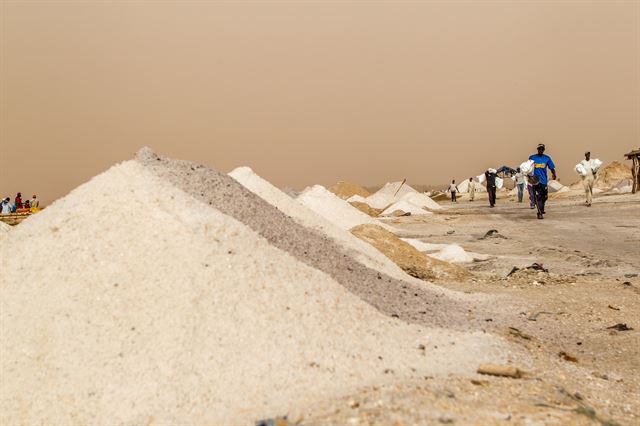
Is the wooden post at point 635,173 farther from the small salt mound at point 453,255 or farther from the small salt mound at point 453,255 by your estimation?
the small salt mound at point 453,255

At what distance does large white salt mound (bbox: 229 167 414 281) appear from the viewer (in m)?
7.93

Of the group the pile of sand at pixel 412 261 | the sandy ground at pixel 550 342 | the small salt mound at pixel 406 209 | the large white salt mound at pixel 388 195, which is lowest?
the sandy ground at pixel 550 342

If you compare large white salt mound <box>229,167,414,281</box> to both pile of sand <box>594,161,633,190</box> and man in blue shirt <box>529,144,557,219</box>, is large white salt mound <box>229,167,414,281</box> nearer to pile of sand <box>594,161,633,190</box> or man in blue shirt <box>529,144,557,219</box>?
man in blue shirt <box>529,144,557,219</box>

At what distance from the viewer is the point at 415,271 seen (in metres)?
9.66

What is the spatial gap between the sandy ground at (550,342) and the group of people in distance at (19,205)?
15.7 metres

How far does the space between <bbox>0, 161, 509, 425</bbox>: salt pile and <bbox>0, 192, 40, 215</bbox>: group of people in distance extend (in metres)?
18.3

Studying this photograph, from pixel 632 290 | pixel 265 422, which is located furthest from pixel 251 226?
pixel 632 290

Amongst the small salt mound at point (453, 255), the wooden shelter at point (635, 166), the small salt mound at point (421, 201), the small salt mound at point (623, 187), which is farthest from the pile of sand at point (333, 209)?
the small salt mound at point (623, 187)

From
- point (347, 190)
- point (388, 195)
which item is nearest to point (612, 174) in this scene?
point (388, 195)

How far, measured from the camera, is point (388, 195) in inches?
1304

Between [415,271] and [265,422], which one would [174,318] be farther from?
[415,271]

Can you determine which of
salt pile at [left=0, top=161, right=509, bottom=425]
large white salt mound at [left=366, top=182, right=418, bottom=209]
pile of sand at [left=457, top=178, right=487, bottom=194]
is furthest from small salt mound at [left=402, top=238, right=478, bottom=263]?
pile of sand at [left=457, top=178, right=487, bottom=194]

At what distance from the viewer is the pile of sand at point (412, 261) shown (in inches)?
374

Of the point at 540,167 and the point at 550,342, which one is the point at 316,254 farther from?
the point at 540,167
